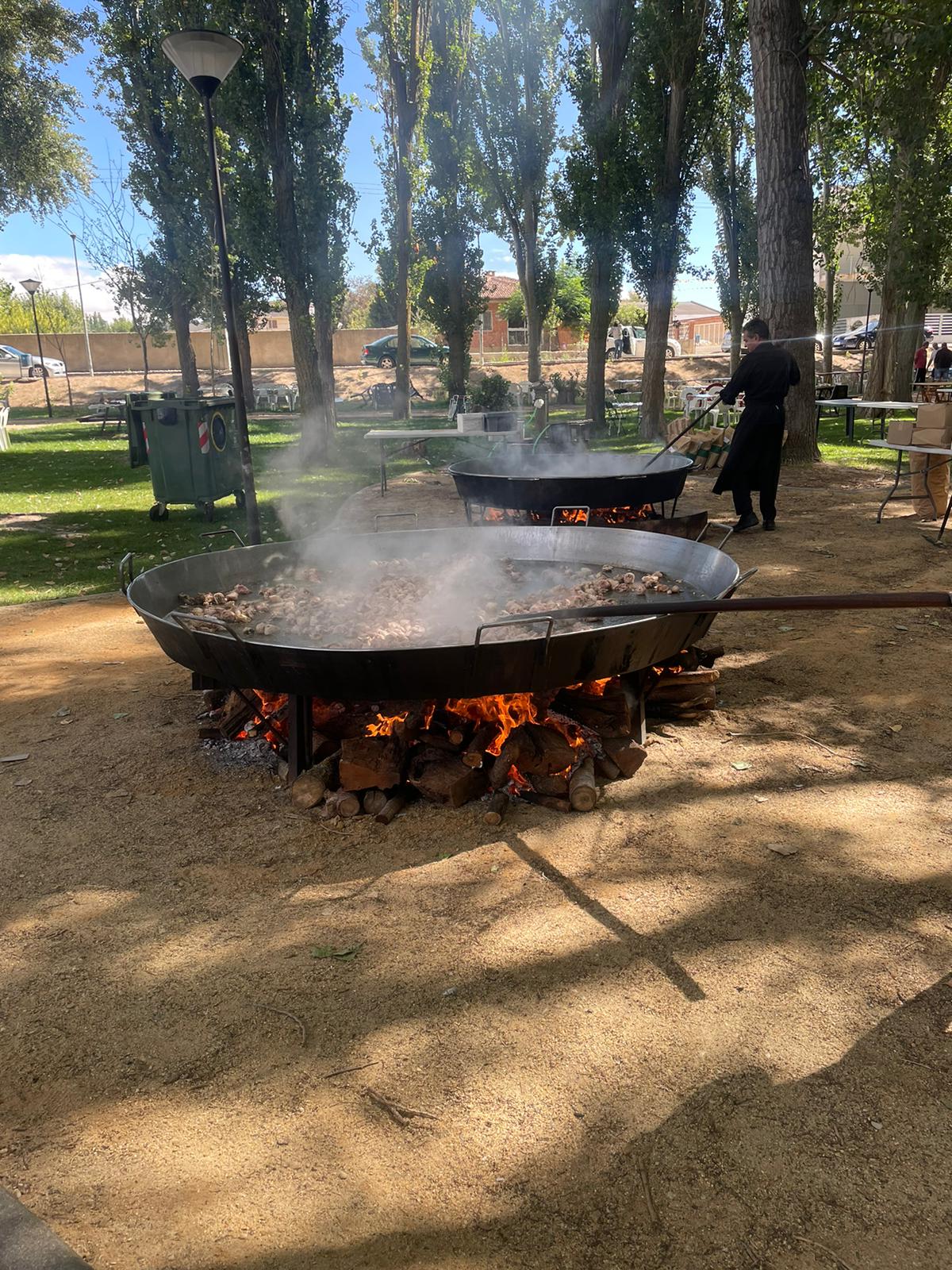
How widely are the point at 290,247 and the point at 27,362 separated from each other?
32992 millimetres

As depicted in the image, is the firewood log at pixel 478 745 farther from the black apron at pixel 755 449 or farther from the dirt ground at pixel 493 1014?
the black apron at pixel 755 449

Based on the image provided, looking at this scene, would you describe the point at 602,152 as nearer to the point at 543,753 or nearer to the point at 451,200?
the point at 451,200

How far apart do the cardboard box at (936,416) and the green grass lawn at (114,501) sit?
12.7 feet

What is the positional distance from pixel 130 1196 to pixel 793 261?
1185 centimetres

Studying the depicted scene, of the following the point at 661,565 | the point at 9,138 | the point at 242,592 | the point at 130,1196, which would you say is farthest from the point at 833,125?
the point at 9,138

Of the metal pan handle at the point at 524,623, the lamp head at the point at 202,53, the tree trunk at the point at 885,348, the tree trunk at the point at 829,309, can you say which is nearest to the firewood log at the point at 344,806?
the metal pan handle at the point at 524,623

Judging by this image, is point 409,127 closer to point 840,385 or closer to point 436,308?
point 436,308

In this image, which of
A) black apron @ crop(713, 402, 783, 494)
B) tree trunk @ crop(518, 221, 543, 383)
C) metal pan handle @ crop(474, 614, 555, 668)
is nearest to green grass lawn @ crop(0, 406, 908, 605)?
black apron @ crop(713, 402, 783, 494)

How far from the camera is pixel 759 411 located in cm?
762

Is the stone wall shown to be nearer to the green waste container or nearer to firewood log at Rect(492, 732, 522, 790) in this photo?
the green waste container

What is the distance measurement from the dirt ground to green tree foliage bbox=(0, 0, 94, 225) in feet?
85.1

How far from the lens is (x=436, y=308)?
2395 cm

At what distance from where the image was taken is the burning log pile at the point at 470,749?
3.38 metres

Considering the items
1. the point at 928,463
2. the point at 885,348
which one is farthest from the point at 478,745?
the point at 885,348
